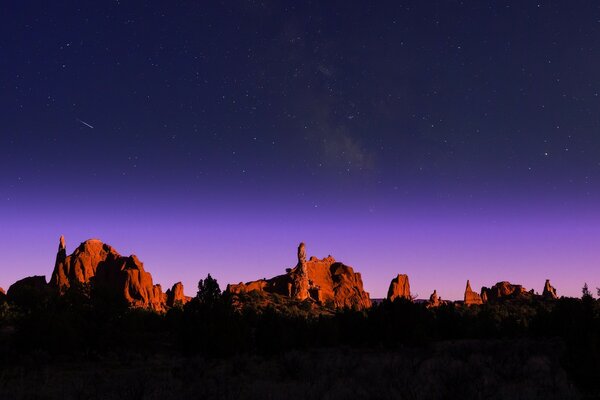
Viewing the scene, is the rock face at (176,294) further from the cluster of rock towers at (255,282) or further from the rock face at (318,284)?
the rock face at (318,284)

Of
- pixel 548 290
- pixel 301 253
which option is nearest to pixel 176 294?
pixel 301 253

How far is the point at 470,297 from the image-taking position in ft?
433

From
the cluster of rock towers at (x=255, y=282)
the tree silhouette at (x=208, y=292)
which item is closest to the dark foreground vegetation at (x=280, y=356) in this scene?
the tree silhouette at (x=208, y=292)

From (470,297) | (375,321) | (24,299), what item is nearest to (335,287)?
(470,297)

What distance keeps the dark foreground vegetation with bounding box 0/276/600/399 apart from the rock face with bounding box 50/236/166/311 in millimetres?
63739

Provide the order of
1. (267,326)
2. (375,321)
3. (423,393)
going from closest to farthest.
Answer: (423,393)
(267,326)
(375,321)

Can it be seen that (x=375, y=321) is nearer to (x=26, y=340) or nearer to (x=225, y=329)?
(x=225, y=329)

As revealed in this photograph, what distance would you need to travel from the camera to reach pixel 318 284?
131 metres

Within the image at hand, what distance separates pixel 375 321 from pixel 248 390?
62.3 feet

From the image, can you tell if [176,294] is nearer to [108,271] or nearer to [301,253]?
[108,271]

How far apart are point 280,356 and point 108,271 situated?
102m

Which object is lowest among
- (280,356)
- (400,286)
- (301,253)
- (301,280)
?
(280,356)

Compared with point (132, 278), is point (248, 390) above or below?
below

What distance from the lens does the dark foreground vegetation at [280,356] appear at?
37.1ft
